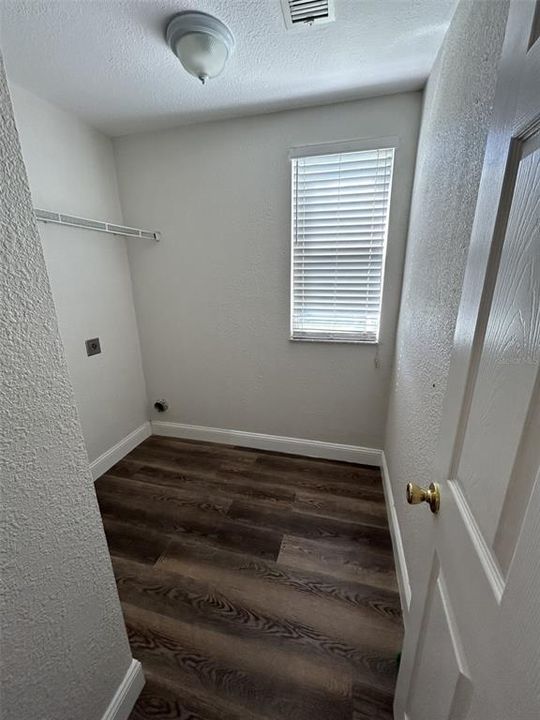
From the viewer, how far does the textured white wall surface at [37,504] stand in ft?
1.92

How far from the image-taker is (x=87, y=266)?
6.38ft

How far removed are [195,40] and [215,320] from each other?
1455 mm

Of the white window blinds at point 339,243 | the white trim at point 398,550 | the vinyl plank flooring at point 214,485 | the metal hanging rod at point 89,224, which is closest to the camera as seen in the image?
the white trim at point 398,550

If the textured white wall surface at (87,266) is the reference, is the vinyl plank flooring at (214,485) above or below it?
below

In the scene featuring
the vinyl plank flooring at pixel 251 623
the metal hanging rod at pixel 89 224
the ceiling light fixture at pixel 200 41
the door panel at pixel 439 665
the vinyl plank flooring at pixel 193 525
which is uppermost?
the ceiling light fixture at pixel 200 41

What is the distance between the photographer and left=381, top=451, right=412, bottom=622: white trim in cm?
122

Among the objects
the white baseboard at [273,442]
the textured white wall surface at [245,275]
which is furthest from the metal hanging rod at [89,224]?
the white baseboard at [273,442]

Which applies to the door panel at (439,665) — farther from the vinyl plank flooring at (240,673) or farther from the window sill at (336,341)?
the window sill at (336,341)

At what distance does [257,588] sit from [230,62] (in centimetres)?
246

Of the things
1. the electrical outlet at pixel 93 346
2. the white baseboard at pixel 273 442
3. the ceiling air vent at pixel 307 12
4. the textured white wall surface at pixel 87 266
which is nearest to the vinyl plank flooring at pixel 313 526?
the white baseboard at pixel 273 442

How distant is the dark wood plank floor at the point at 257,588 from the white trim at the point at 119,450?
81mm

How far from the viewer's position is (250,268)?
2043 mm

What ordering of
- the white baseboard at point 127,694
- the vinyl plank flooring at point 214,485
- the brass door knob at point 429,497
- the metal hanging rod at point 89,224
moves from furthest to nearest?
1. the vinyl plank flooring at point 214,485
2. the metal hanging rod at point 89,224
3. the white baseboard at point 127,694
4. the brass door knob at point 429,497

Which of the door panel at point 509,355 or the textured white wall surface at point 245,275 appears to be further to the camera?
the textured white wall surface at point 245,275
